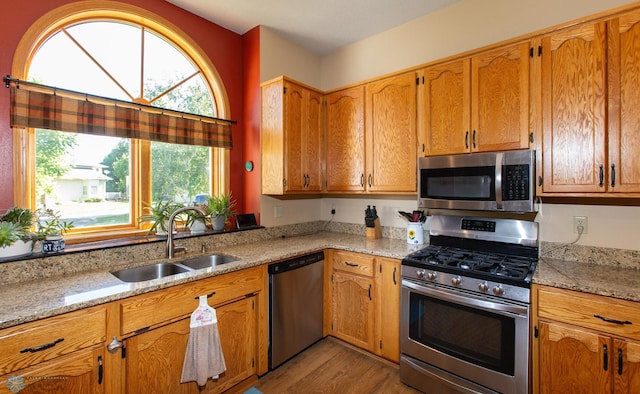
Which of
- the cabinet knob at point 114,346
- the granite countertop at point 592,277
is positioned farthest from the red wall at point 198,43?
the granite countertop at point 592,277

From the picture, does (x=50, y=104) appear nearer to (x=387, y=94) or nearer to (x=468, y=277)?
(x=387, y=94)

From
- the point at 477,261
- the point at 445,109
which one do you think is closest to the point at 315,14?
the point at 445,109

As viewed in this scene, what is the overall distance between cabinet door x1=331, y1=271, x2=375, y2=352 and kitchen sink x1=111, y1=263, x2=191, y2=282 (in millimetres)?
1266

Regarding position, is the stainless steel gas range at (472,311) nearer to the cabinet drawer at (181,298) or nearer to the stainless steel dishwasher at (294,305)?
the stainless steel dishwasher at (294,305)

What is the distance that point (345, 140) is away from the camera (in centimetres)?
285

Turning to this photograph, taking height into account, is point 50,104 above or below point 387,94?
below

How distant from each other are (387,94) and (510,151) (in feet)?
3.60

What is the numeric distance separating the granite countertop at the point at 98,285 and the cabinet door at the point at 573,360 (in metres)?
0.95

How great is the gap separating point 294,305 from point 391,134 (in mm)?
1661

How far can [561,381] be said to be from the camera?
155cm

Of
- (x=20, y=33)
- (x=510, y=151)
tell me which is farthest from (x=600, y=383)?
(x=20, y=33)

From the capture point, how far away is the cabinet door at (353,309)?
2.37 metres

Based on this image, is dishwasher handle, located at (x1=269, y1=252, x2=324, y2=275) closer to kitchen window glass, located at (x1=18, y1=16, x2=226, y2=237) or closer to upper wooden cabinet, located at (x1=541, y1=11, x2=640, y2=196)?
kitchen window glass, located at (x1=18, y1=16, x2=226, y2=237)

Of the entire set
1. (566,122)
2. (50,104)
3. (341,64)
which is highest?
(341,64)
